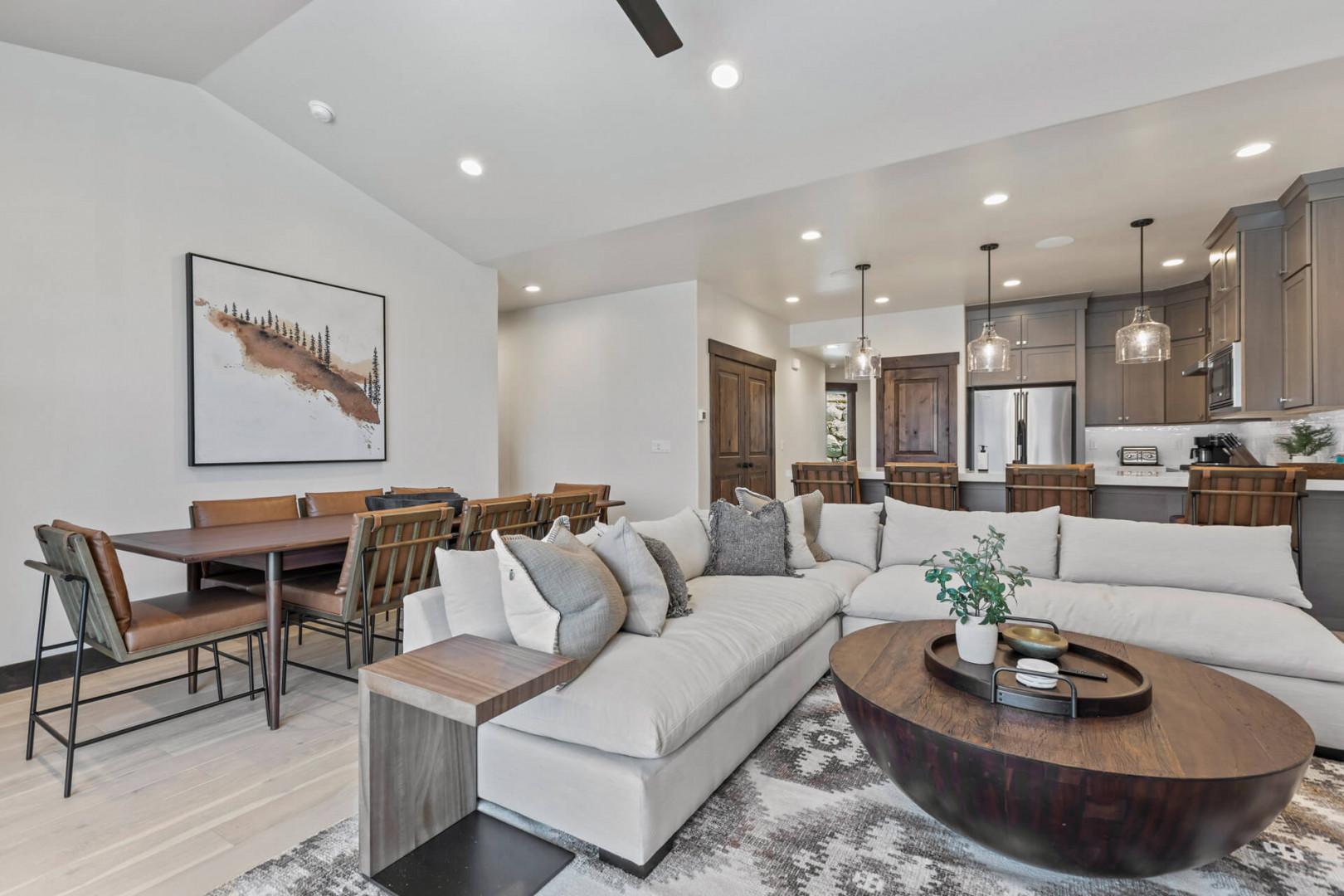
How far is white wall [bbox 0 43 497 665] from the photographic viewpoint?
300 centimetres

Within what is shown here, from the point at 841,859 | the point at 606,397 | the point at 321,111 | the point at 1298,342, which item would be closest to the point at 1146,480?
the point at 1298,342

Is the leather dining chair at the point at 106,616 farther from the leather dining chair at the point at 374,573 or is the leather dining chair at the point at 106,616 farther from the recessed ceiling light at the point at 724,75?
the recessed ceiling light at the point at 724,75

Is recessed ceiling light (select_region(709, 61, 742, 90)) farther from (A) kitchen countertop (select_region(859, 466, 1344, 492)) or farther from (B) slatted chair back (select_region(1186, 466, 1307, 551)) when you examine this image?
(B) slatted chair back (select_region(1186, 466, 1307, 551))

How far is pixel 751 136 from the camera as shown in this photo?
10.8 feet

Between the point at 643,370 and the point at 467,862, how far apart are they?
4.54 meters

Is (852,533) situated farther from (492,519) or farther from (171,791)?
(171,791)

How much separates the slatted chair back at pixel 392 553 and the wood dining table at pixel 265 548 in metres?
0.18

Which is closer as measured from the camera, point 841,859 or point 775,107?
point 841,859

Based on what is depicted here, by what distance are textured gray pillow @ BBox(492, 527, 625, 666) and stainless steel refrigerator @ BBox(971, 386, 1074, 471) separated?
18.1 feet

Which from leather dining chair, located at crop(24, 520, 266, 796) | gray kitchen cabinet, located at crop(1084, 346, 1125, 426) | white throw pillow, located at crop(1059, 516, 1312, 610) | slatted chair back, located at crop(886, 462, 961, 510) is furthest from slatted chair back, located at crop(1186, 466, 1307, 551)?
leather dining chair, located at crop(24, 520, 266, 796)

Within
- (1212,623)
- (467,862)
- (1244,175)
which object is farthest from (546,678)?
(1244,175)

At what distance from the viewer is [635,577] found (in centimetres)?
217

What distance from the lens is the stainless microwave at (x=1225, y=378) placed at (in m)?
4.02

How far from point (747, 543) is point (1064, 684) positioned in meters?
1.61
